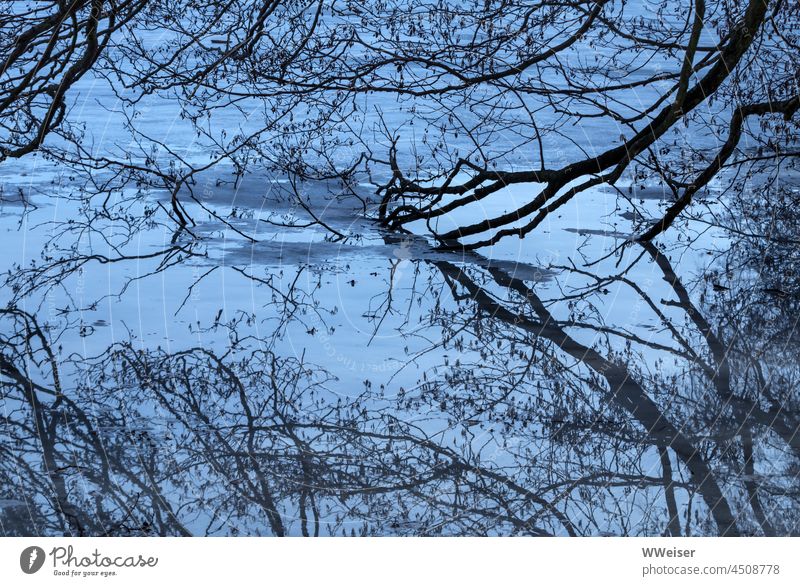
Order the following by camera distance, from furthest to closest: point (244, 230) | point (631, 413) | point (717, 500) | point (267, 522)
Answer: point (244, 230)
point (631, 413)
point (717, 500)
point (267, 522)

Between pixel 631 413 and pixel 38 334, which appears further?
pixel 38 334

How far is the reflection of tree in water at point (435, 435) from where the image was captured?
4.31m

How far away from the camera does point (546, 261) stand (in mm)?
8047

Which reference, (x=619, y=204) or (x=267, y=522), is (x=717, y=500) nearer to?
(x=267, y=522)

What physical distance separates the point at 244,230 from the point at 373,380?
3319 mm

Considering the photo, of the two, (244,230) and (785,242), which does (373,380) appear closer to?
(244,230)

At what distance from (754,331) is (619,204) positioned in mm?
3190

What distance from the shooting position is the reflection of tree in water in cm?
431

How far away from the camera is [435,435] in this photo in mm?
5109

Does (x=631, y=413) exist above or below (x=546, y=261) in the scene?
below
